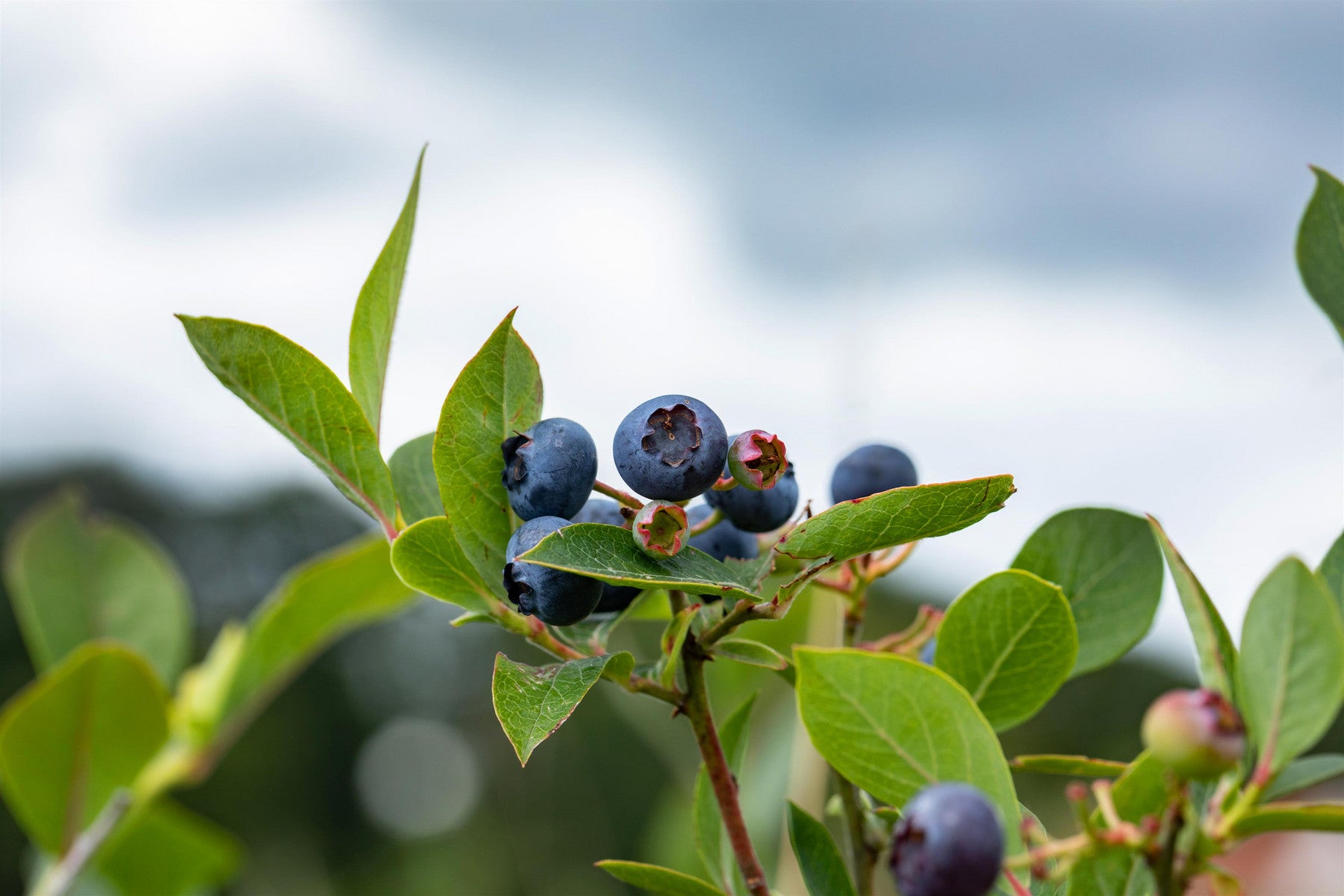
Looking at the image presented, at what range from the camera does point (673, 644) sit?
52 cm

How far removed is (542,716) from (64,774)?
96 cm

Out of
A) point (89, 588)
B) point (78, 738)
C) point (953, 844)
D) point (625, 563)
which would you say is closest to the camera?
point (953, 844)

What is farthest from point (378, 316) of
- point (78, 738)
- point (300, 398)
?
point (78, 738)

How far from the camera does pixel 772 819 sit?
109 cm

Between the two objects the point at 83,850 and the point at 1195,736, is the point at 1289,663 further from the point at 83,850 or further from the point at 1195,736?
the point at 83,850

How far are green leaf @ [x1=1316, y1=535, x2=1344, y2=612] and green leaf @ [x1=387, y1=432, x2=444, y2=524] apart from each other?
0.50m

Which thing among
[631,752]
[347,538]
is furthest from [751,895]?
[347,538]

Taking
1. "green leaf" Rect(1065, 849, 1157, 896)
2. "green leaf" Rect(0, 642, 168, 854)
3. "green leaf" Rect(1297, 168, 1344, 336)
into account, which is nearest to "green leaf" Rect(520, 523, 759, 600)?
"green leaf" Rect(1065, 849, 1157, 896)

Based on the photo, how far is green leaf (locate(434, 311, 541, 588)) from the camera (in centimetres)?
53

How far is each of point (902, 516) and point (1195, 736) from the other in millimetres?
145

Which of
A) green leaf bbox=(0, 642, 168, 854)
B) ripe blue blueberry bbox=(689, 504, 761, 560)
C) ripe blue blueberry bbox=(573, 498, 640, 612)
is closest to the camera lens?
ripe blue blueberry bbox=(573, 498, 640, 612)

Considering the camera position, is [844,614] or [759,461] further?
[844,614]

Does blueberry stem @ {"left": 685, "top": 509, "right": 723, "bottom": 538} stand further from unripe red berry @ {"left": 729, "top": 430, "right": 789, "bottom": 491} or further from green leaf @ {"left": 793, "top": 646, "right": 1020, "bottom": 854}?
green leaf @ {"left": 793, "top": 646, "right": 1020, "bottom": 854}

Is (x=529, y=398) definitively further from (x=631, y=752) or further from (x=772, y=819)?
(x=631, y=752)
